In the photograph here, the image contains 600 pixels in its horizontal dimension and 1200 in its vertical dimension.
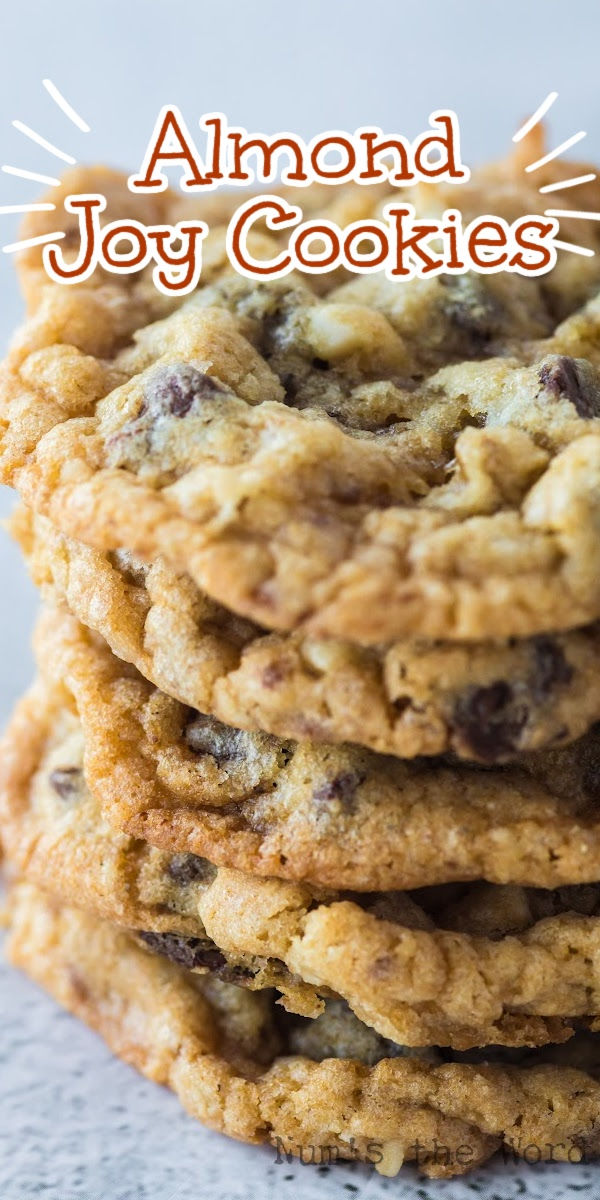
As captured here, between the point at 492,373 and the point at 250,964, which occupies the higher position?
the point at 492,373

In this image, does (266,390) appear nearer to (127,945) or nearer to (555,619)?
(555,619)

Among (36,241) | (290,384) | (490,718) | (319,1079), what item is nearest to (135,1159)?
(319,1079)

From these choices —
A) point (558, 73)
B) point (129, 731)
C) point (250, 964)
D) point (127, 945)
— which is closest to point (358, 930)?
point (250, 964)

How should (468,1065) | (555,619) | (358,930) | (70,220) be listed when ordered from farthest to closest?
(70,220) → (468,1065) → (358,930) → (555,619)

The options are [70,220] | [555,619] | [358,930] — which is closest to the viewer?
[555,619]

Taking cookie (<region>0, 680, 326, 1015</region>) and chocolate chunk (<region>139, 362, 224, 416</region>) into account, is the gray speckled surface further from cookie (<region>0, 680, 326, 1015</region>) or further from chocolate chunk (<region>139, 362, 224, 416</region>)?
chocolate chunk (<region>139, 362, 224, 416</region>)

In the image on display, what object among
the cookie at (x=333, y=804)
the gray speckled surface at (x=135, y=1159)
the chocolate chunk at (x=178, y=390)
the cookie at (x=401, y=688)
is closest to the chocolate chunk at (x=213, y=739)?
the cookie at (x=333, y=804)
